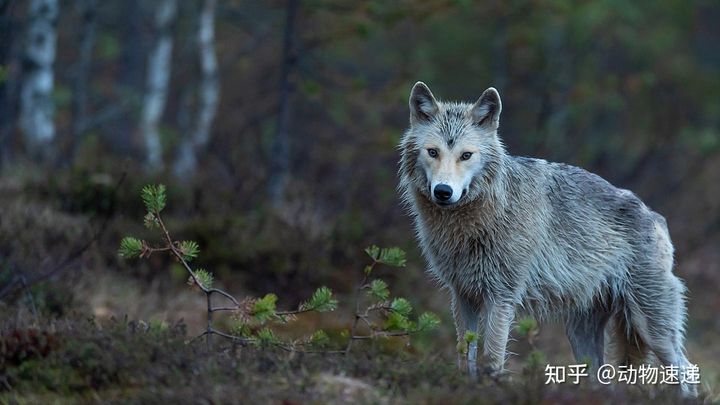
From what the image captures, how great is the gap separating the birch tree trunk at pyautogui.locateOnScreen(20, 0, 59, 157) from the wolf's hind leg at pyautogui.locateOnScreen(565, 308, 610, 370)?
8.38 metres

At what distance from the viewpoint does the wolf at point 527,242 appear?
7.36 m

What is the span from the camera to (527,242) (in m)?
→ 7.51

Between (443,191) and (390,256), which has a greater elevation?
(443,191)

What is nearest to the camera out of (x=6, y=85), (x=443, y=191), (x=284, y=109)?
(x=443, y=191)

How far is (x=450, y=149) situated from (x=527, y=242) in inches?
36.7

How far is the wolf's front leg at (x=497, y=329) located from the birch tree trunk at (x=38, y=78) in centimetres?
844

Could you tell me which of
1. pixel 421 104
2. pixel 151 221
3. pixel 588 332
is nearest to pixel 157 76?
pixel 421 104

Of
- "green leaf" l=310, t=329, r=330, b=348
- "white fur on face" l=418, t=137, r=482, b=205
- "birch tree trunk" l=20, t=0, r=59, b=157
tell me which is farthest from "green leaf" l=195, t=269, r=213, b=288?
"birch tree trunk" l=20, t=0, r=59, b=157

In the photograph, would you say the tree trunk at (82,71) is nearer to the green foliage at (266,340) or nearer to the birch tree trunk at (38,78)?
the birch tree trunk at (38,78)

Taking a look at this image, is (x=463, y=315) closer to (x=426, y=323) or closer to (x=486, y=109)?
(x=426, y=323)

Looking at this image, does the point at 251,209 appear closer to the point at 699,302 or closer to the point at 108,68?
the point at 699,302

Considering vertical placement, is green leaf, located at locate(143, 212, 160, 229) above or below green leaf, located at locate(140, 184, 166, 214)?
below

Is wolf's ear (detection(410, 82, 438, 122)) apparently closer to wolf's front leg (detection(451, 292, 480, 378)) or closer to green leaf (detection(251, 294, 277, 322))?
wolf's front leg (detection(451, 292, 480, 378))

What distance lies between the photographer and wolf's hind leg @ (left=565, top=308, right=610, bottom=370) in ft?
27.4
